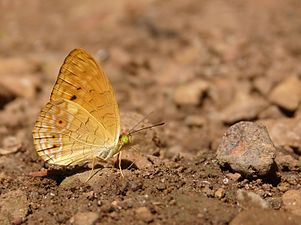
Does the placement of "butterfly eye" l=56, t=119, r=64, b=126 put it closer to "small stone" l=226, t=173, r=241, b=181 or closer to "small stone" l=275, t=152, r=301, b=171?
"small stone" l=226, t=173, r=241, b=181

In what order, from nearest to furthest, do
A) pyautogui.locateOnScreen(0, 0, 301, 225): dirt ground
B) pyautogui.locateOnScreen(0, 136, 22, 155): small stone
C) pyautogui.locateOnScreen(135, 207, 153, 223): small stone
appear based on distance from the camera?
1. pyautogui.locateOnScreen(135, 207, 153, 223): small stone
2. pyautogui.locateOnScreen(0, 0, 301, 225): dirt ground
3. pyautogui.locateOnScreen(0, 136, 22, 155): small stone

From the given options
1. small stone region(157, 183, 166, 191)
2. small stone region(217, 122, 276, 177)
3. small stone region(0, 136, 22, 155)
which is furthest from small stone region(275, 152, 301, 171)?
small stone region(0, 136, 22, 155)

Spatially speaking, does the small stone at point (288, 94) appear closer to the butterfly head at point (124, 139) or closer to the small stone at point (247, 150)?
the small stone at point (247, 150)

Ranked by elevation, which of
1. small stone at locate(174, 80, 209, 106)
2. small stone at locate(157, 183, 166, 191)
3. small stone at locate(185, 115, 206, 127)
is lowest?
small stone at locate(185, 115, 206, 127)

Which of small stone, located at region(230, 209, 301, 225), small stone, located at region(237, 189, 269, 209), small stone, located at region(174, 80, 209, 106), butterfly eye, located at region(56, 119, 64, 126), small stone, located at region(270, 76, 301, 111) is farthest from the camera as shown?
small stone, located at region(174, 80, 209, 106)

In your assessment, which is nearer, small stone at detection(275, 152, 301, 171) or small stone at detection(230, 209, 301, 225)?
small stone at detection(230, 209, 301, 225)

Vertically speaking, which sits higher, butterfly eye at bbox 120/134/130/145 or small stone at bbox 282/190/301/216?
butterfly eye at bbox 120/134/130/145

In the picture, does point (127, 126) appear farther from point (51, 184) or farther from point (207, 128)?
point (207, 128)
